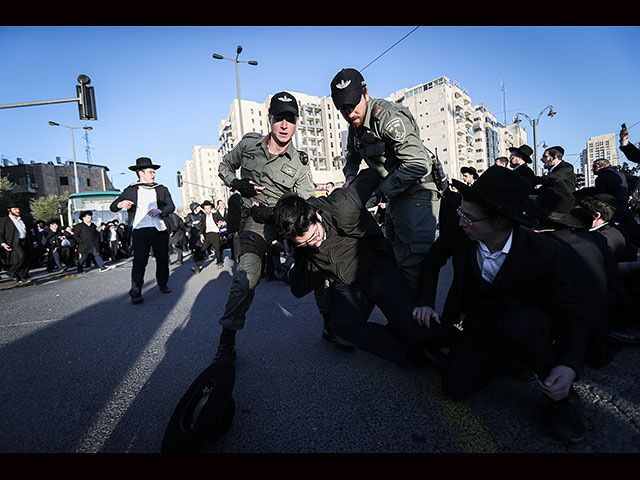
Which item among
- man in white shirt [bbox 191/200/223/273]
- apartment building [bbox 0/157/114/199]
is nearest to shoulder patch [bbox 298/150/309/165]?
man in white shirt [bbox 191/200/223/273]

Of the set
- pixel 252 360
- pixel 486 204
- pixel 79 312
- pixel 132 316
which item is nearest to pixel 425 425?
pixel 486 204

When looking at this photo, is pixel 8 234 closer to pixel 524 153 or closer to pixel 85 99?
pixel 85 99

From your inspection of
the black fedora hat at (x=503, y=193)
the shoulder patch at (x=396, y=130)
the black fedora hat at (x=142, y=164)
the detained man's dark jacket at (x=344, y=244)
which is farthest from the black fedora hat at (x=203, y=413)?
the black fedora hat at (x=142, y=164)

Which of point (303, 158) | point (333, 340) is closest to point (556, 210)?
point (333, 340)

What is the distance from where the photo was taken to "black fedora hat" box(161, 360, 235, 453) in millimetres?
1351

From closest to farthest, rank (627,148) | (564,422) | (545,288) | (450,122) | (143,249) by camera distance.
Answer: (564,422) → (545,288) → (143,249) → (627,148) → (450,122)

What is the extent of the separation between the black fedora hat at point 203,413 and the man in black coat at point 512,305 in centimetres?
119

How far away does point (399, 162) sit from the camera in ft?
8.24

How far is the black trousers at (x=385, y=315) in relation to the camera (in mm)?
2049

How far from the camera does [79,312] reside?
4.41 meters

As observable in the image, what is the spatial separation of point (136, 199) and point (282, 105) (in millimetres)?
3305

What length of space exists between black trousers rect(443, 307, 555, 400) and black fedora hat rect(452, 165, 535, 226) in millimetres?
510

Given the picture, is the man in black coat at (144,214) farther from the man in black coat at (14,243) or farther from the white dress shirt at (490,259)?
the man in black coat at (14,243)
